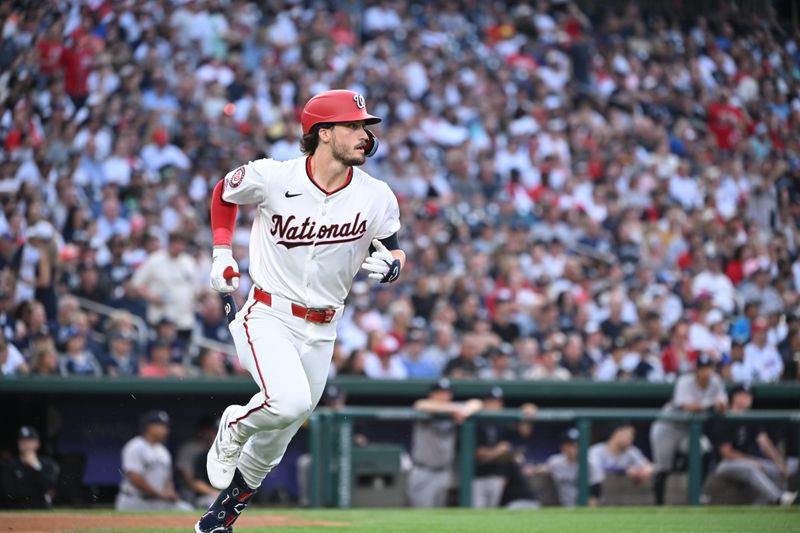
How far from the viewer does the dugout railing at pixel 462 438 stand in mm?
9352

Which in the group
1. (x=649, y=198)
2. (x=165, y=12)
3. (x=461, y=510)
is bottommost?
(x=461, y=510)

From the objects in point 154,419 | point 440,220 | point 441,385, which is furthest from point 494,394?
point 440,220

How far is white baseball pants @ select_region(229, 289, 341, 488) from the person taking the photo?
518 centimetres

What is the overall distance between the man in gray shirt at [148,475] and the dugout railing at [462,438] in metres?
1.05

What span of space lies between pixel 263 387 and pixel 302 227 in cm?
74

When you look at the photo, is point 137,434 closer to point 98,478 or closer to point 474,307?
point 98,478

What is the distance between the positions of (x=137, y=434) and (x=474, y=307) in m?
3.41

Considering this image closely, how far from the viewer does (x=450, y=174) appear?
47.8 ft

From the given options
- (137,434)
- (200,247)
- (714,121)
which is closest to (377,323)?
(200,247)

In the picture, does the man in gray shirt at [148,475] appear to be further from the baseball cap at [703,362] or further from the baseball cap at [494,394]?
the baseball cap at [703,362]

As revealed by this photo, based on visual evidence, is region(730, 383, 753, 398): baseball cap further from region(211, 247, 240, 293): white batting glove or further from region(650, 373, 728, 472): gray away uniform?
region(211, 247, 240, 293): white batting glove

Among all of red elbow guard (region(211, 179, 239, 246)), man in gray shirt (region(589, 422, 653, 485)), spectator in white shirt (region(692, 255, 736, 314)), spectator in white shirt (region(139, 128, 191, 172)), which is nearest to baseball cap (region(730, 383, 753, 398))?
man in gray shirt (region(589, 422, 653, 485))

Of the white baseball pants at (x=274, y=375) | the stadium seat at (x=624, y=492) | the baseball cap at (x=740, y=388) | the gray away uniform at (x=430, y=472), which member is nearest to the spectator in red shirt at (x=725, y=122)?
the baseball cap at (x=740, y=388)

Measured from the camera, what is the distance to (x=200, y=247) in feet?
38.5
